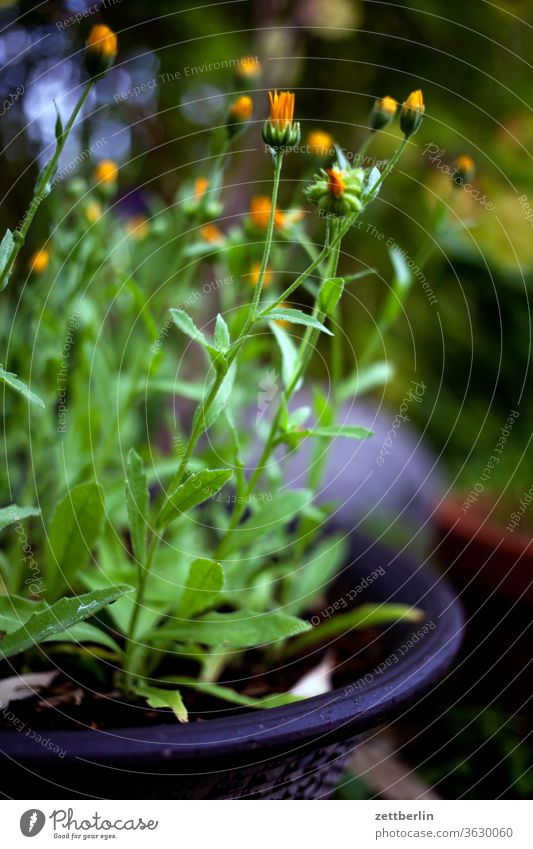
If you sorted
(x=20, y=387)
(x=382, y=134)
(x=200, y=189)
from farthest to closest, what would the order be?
(x=382, y=134)
(x=200, y=189)
(x=20, y=387)

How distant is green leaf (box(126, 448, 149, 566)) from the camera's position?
0.26m

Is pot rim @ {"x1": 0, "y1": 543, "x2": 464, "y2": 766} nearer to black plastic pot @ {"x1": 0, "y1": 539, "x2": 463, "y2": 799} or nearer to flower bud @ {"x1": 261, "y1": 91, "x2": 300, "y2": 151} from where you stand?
black plastic pot @ {"x1": 0, "y1": 539, "x2": 463, "y2": 799}

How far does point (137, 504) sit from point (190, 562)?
0.04m

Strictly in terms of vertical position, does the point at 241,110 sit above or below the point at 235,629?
above

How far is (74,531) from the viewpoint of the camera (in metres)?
0.28

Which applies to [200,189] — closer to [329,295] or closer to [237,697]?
[329,295]

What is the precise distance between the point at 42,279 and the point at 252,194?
0.26m

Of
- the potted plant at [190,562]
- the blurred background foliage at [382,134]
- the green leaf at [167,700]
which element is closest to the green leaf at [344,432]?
the potted plant at [190,562]

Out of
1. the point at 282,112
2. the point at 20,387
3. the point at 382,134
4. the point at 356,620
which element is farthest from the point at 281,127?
the point at 382,134

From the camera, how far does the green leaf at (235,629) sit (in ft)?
0.87

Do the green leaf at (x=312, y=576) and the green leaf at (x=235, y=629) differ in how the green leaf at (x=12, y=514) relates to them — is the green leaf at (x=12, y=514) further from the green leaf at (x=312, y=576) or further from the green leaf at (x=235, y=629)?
the green leaf at (x=312, y=576)

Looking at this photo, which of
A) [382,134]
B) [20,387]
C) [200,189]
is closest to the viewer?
[20,387]
